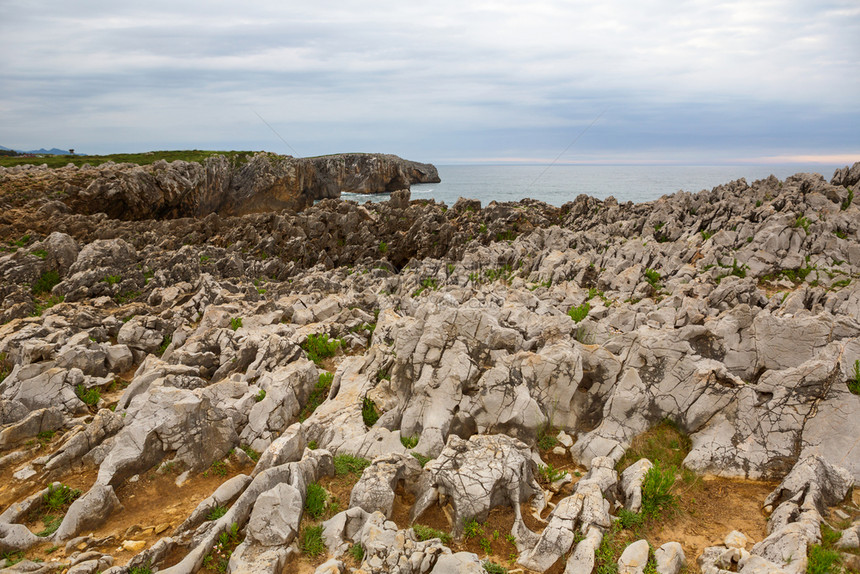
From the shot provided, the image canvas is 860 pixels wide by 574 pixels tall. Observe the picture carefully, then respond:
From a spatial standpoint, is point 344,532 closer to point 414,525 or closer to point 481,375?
point 414,525

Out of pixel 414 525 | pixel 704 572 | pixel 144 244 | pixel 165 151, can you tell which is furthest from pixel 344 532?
pixel 165 151

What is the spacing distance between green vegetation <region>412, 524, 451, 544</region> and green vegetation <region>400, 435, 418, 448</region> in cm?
293

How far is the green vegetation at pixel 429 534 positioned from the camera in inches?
344

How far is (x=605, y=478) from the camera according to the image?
978 cm

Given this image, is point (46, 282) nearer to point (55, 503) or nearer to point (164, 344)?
point (164, 344)

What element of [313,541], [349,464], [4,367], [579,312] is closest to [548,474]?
[349,464]

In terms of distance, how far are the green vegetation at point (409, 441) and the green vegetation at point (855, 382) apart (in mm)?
10512

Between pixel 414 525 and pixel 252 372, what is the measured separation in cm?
915

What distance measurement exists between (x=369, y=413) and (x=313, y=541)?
180 inches

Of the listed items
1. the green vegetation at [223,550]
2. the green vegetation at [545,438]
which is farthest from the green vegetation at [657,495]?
the green vegetation at [223,550]

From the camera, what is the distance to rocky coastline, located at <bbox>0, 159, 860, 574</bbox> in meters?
8.57

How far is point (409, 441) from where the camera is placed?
1202cm

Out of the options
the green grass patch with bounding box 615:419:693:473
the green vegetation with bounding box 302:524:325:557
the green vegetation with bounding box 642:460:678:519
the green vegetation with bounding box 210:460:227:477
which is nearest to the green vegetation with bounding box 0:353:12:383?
the green vegetation with bounding box 210:460:227:477

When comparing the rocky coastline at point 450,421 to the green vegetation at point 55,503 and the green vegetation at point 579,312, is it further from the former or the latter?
the green vegetation at point 579,312
